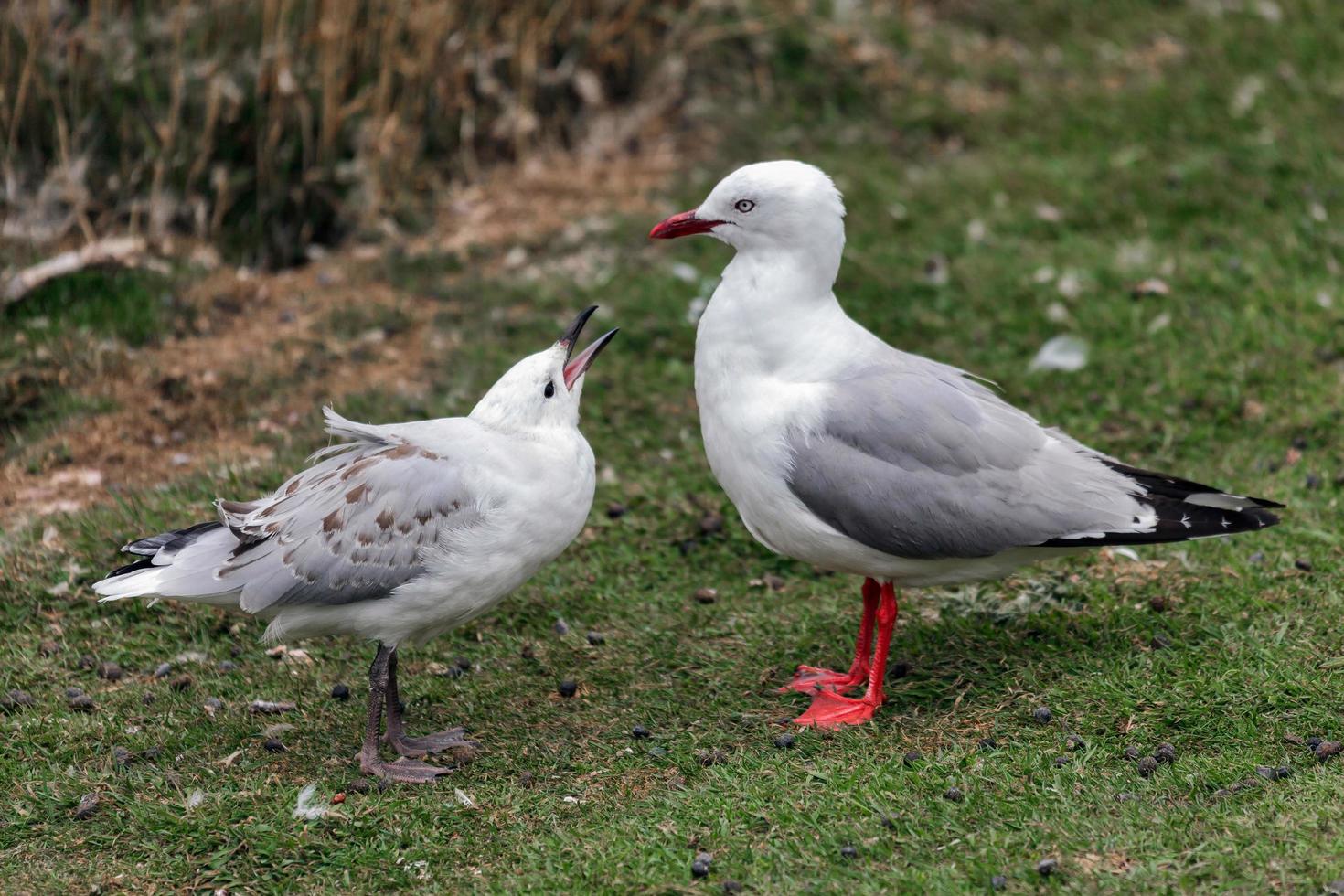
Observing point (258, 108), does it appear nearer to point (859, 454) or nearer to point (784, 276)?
point (784, 276)

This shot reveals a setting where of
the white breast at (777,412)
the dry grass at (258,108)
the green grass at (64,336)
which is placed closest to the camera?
the white breast at (777,412)

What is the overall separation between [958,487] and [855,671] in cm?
87

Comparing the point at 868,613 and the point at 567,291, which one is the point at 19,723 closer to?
the point at 868,613

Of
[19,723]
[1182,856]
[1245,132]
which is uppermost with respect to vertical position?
[1245,132]

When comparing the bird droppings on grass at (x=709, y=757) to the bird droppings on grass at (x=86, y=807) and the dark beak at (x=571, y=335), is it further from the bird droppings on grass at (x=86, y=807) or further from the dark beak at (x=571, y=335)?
the bird droppings on grass at (x=86, y=807)

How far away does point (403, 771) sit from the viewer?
470cm

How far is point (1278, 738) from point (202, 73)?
648 centimetres

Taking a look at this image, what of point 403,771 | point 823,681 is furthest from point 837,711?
point 403,771

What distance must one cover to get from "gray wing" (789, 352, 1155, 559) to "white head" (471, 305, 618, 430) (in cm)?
80

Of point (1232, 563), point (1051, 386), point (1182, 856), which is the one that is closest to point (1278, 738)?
point (1182, 856)

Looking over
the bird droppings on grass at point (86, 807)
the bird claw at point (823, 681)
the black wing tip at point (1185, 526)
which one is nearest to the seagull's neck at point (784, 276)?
the black wing tip at point (1185, 526)

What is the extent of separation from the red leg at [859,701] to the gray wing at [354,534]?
1.41 meters

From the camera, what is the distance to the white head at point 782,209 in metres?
5.02

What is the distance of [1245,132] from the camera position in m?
9.43
